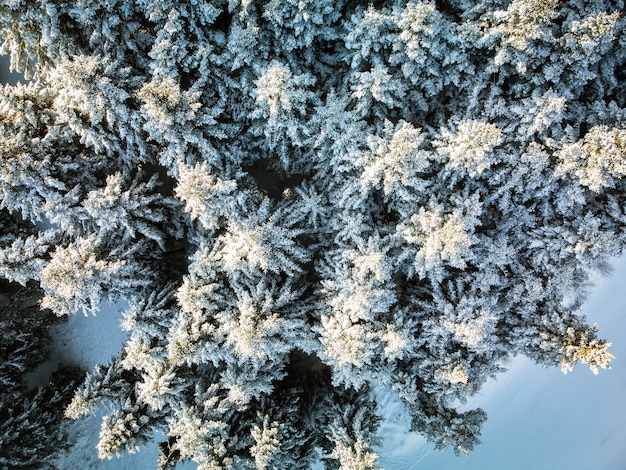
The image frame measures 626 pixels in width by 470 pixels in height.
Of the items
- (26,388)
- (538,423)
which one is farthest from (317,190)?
(538,423)

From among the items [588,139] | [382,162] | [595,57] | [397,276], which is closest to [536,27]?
[595,57]

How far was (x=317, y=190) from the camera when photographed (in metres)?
5.71

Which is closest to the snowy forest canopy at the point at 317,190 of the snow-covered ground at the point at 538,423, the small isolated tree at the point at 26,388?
the small isolated tree at the point at 26,388

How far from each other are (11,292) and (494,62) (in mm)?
6847

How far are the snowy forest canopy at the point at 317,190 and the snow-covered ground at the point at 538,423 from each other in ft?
5.78

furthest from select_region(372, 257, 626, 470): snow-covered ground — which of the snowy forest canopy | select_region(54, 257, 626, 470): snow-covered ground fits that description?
the snowy forest canopy

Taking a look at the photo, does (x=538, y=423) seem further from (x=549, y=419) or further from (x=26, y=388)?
(x=26, y=388)

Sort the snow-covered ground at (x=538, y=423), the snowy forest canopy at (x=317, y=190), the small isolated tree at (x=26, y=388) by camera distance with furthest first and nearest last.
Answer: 1. the snow-covered ground at (x=538, y=423)
2. the small isolated tree at (x=26, y=388)
3. the snowy forest canopy at (x=317, y=190)

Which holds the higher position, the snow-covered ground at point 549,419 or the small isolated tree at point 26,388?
the small isolated tree at point 26,388

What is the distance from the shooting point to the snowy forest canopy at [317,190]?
4.77 meters

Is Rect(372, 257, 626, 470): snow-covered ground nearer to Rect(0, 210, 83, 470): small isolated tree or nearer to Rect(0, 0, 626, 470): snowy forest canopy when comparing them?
Rect(0, 0, 626, 470): snowy forest canopy

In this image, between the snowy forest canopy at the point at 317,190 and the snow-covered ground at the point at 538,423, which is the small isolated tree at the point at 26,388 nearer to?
the snow-covered ground at the point at 538,423

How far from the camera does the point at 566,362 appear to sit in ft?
16.0

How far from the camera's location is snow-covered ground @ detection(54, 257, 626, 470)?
697 centimetres
